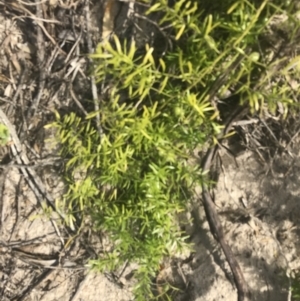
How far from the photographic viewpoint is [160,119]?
1.80 m

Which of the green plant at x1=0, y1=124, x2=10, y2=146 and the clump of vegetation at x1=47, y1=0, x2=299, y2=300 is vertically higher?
the clump of vegetation at x1=47, y1=0, x2=299, y2=300

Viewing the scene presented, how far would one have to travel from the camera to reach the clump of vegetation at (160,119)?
63.7 inches

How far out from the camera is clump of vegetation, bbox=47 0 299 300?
1617 millimetres

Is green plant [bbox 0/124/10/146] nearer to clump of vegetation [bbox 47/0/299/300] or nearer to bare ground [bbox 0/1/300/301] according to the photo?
bare ground [bbox 0/1/300/301]

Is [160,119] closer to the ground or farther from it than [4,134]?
farther from it

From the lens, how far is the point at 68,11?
6.22 ft

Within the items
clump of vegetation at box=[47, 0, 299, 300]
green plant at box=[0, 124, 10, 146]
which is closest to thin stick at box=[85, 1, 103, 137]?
clump of vegetation at box=[47, 0, 299, 300]

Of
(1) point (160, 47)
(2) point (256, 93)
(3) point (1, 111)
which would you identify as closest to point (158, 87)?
(1) point (160, 47)

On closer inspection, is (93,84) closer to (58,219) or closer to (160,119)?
(160,119)

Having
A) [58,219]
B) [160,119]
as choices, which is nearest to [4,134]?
[58,219]

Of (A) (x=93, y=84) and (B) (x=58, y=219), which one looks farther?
(B) (x=58, y=219)

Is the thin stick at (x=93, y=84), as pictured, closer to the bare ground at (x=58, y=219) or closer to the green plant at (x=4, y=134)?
the bare ground at (x=58, y=219)

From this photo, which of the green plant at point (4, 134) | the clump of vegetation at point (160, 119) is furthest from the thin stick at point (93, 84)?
the green plant at point (4, 134)

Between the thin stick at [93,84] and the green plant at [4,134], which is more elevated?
the thin stick at [93,84]
